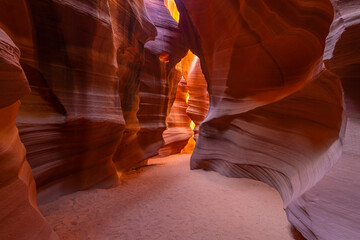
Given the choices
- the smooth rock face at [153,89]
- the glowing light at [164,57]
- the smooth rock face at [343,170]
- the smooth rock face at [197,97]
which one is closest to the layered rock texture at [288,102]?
the smooth rock face at [343,170]

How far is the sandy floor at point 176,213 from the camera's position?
2.39m

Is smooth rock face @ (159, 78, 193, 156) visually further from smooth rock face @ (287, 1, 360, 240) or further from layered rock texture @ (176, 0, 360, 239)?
smooth rock face @ (287, 1, 360, 240)

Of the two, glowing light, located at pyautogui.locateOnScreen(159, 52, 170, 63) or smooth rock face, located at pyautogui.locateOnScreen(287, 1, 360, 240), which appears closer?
smooth rock face, located at pyautogui.locateOnScreen(287, 1, 360, 240)

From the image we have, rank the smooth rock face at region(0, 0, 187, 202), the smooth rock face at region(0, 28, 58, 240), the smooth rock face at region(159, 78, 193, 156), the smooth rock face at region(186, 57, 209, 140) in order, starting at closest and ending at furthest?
the smooth rock face at region(0, 28, 58, 240), the smooth rock face at region(0, 0, 187, 202), the smooth rock face at region(159, 78, 193, 156), the smooth rock face at region(186, 57, 209, 140)

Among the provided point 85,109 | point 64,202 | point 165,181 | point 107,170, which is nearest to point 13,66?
point 85,109

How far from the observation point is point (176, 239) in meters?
2.27

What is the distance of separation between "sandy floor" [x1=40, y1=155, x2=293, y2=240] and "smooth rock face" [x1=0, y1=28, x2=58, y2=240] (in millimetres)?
982

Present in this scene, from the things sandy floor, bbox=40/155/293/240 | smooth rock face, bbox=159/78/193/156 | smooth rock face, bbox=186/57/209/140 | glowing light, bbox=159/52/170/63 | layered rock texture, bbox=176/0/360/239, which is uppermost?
layered rock texture, bbox=176/0/360/239

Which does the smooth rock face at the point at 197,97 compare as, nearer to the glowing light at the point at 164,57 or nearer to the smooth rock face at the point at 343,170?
the glowing light at the point at 164,57

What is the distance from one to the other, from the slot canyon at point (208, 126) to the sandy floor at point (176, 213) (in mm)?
25

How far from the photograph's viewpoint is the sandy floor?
7.85 feet

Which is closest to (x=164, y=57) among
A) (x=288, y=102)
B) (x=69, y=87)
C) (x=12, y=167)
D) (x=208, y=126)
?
(x=208, y=126)

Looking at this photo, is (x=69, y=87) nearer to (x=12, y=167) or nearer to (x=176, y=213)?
(x=12, y=167)

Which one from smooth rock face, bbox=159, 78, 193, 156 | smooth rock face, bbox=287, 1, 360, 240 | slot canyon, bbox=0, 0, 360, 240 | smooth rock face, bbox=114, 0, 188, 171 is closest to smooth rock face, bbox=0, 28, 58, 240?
slot canyon, bbox=0, 0, 360, 240
